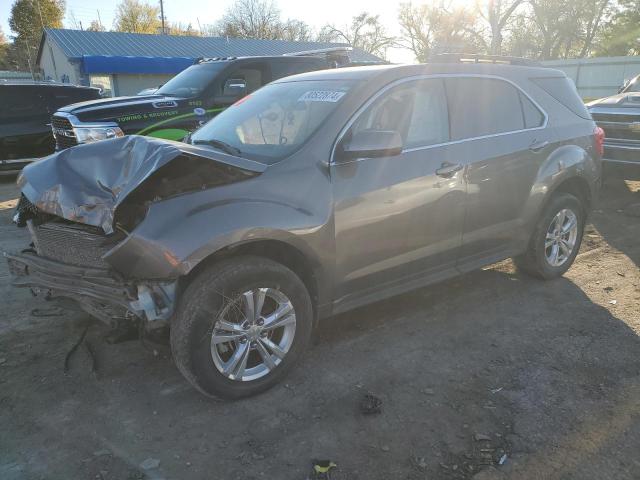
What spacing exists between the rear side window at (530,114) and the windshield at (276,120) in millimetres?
1765

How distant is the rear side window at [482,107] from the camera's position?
4.01 metres

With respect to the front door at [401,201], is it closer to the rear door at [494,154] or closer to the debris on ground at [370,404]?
the rear door at [494,154]

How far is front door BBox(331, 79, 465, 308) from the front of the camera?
11.1 ft

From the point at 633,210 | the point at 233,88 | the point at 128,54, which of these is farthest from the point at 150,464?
the point at 128,54

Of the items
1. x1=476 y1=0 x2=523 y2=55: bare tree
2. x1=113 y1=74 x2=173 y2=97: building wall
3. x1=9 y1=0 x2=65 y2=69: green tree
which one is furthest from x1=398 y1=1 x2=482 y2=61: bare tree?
x1=9 y1=0 x2=65 y2=69: green tree

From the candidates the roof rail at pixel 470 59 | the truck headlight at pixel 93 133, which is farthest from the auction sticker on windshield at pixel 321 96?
the truck headlight at pixel 93 133

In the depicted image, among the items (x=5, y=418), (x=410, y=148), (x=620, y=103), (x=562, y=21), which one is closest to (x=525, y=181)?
(x=410, y=148)

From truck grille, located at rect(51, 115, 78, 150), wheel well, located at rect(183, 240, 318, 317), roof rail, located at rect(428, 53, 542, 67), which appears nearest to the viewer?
wheel well, located at rect(183, 240, 318, 317)

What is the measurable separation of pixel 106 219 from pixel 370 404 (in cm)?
185

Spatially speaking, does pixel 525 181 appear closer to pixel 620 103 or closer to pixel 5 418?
pixel 5 418

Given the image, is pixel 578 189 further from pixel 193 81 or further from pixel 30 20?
pixel 30 20

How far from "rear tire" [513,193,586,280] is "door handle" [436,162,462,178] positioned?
1328 mm

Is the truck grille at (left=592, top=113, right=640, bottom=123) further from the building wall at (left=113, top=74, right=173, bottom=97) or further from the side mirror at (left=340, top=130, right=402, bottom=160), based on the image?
the building wall at (left=113, top=74, right=173, bottom=97)

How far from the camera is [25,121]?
10.6 meters
